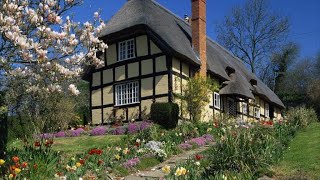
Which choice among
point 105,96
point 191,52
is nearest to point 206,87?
point 191,52

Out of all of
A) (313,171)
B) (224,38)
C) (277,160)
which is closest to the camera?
(313,171)

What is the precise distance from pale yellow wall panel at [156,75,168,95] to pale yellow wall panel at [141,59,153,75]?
59 cm

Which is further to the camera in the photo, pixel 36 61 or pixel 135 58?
pixel 135 58

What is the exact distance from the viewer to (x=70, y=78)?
812 cm

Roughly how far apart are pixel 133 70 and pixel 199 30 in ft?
13.3

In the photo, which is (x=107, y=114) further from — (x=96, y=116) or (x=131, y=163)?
(x=131, y=163)

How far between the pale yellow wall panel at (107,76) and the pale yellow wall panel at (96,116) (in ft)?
5.08

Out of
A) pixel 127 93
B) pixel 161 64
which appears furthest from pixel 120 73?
pixel 161 64

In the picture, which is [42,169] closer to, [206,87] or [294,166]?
[294,166]

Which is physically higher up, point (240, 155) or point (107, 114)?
point (107, 114)

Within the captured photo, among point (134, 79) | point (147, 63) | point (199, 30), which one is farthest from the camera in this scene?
point (199, 30)

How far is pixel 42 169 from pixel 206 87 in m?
12.8

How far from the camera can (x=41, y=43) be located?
7.61m

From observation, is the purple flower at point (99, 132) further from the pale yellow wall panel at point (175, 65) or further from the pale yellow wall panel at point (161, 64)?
the pale yellow wall panel at point (175, 65)
